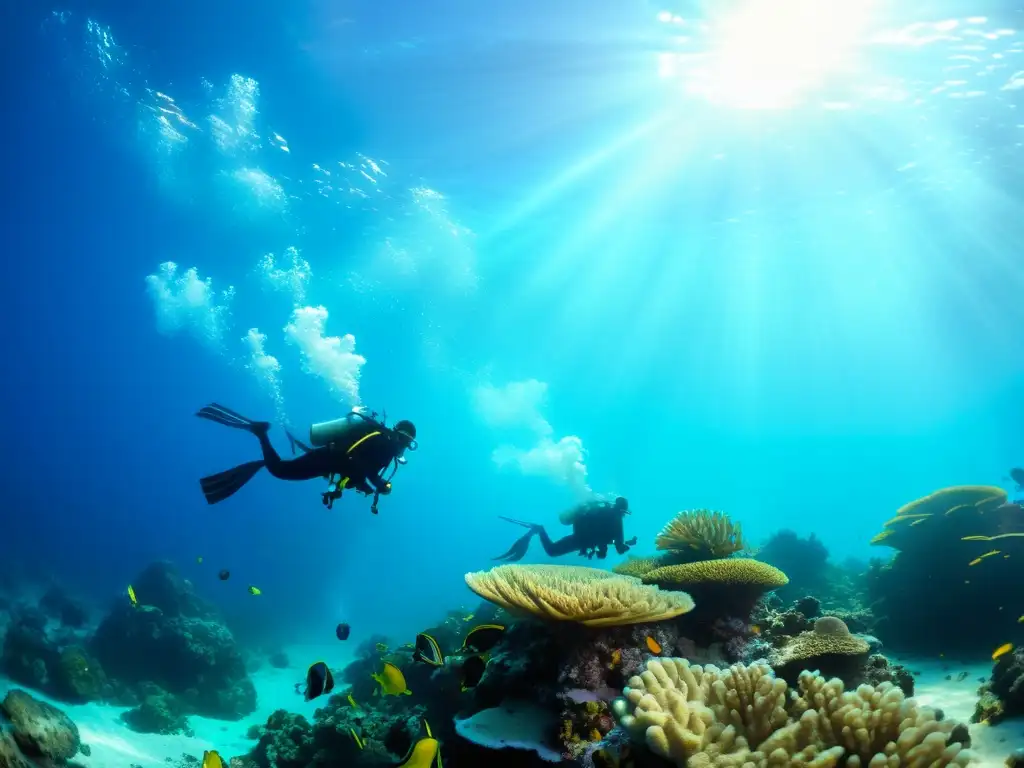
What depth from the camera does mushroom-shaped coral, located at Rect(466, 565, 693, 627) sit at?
4.05m

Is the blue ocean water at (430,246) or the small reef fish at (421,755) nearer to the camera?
the small reef fish at (421,755)

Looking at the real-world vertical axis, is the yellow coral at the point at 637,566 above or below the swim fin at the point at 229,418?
below

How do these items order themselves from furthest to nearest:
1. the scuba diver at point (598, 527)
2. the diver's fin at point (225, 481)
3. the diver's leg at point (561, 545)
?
the diver's leg at point (561, 545) → the scuba diver at point (598, 527) → the diver's fin at point (225, 481)

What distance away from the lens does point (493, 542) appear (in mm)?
127875

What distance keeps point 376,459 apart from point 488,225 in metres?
29.6

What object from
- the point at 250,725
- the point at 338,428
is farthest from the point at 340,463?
the point at 250,725

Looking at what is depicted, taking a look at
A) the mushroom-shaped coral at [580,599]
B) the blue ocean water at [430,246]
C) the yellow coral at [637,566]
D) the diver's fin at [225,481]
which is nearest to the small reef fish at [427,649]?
the mushroom-shaped coral at [580,599]

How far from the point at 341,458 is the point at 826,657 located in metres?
5.93

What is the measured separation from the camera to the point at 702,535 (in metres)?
6.94

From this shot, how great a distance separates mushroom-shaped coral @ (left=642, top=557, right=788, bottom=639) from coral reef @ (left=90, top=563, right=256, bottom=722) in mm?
16547

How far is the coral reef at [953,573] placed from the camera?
26.3 ft

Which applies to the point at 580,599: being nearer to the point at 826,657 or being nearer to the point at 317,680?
the point at 826,657

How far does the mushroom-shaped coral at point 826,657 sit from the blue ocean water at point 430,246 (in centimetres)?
1206

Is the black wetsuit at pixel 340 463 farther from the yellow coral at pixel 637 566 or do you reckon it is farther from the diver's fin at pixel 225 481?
the yellow coral at pixel 637 566
